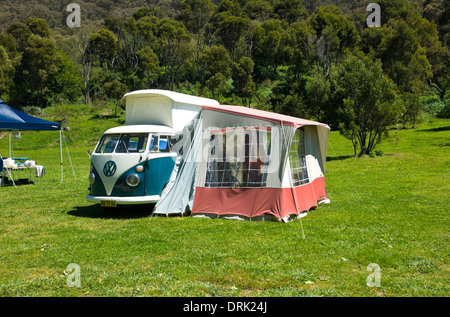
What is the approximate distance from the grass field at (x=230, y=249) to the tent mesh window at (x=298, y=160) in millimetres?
911

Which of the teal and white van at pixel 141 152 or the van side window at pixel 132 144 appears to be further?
the van side window at pixel 132 144

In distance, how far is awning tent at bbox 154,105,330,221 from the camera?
30.3ft

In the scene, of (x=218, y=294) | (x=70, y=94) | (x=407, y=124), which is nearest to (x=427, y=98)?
(x=407, y=124)

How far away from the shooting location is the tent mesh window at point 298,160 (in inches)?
389

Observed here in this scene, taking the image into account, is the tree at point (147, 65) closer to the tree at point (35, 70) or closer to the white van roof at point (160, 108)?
the tree at point (35, 70)

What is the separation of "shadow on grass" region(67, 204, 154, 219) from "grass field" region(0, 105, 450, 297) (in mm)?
33

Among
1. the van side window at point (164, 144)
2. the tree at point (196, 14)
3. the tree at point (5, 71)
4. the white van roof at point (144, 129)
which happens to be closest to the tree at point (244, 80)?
the tree at point (196, 14)

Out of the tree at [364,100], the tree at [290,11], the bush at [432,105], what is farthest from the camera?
the tree at [290,11]

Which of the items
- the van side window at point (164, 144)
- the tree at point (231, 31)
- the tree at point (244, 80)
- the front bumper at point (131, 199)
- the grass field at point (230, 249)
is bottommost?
the grass field at point (230, 249)

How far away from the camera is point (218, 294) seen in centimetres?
515

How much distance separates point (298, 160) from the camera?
1038 cm

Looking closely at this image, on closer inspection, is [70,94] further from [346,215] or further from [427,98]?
[346,215]

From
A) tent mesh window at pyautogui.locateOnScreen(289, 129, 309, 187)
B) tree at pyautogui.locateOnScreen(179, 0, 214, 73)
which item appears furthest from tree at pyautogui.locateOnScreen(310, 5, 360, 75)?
tent mesh window at pyautogui.locateOnScreen(289, 129, 309, 187)

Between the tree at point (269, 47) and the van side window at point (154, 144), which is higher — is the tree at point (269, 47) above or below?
above
